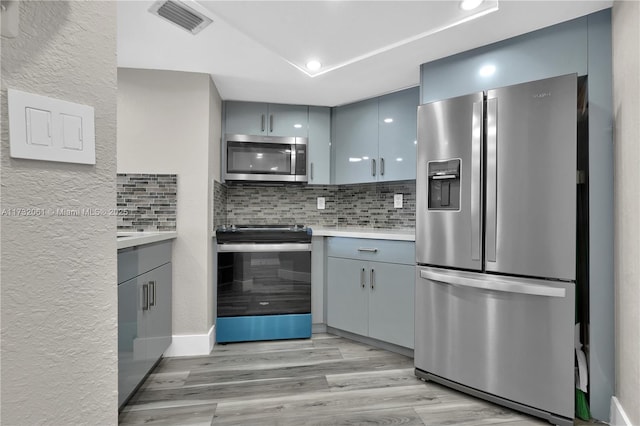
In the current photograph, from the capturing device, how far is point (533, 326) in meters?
1.77

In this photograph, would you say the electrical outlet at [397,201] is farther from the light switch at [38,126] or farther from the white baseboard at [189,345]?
the light switch at [38,126]

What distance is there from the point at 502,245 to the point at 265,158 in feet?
7.18

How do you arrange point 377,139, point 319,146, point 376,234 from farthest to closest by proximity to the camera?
point 319,146, point 377,139, point 376,234

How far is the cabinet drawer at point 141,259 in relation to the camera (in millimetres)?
1692

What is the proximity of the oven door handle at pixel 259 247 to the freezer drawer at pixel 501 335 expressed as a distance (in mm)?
1171

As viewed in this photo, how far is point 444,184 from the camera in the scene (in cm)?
212

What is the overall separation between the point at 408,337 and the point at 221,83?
2.56 m

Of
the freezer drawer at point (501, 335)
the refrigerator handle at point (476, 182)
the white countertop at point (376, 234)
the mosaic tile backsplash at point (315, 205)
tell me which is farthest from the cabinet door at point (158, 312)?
the refrigerator handle at point (476, 182)

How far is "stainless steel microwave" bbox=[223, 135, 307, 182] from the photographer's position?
3172 mm

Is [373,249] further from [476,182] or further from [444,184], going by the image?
[476,182]

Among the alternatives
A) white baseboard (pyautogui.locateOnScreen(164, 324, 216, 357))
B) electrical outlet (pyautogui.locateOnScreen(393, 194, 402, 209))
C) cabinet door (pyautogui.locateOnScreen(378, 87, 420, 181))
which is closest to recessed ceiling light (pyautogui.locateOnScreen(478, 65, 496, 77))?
cabinet door (pyautogui.locateOnScreen(378, 87, 420, 181))

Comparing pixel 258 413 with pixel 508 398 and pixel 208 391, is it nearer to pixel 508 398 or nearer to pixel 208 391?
pixel 208 391

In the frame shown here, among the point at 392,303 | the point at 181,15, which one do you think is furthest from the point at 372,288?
the point at 181,15

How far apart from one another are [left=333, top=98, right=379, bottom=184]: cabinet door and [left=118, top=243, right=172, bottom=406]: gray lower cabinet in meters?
1.79
